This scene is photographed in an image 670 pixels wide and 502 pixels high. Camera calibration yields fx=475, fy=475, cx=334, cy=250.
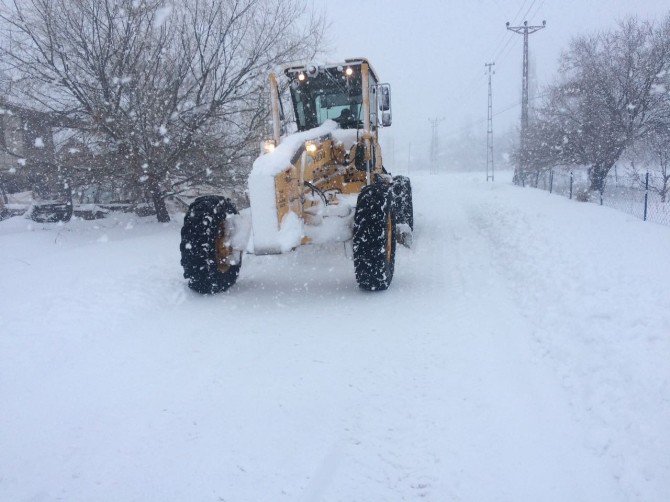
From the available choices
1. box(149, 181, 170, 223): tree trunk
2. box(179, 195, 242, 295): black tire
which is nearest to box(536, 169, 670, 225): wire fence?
box(179, 195, 242, 295): black tire

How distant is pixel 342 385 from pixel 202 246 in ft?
10.2

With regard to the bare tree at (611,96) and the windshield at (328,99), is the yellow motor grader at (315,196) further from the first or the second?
the bare tree at (611,96)

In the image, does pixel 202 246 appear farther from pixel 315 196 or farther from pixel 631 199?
pixel 631 199

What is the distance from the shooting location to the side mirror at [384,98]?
8.16m

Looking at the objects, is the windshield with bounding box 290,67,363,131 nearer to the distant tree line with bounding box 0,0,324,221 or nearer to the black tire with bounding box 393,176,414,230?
the black tire with bounding box 393,176,414,230

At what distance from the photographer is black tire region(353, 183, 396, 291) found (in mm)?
5941

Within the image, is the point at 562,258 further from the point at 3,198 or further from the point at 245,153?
the point at 3,198

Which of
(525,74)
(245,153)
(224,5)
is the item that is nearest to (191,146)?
(245,153)

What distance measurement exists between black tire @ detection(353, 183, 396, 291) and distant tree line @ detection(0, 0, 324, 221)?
6.84 m

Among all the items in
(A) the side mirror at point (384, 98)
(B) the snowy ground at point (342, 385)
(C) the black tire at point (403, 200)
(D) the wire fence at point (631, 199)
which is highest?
(A) the side mirror at point (384, 98)

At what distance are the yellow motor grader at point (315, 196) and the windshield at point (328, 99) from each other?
2cm

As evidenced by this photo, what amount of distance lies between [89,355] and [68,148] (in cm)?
863

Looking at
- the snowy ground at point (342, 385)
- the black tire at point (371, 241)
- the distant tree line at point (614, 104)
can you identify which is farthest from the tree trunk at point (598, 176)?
the black tire at point (371, 241)

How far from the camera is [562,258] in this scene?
7023mm
